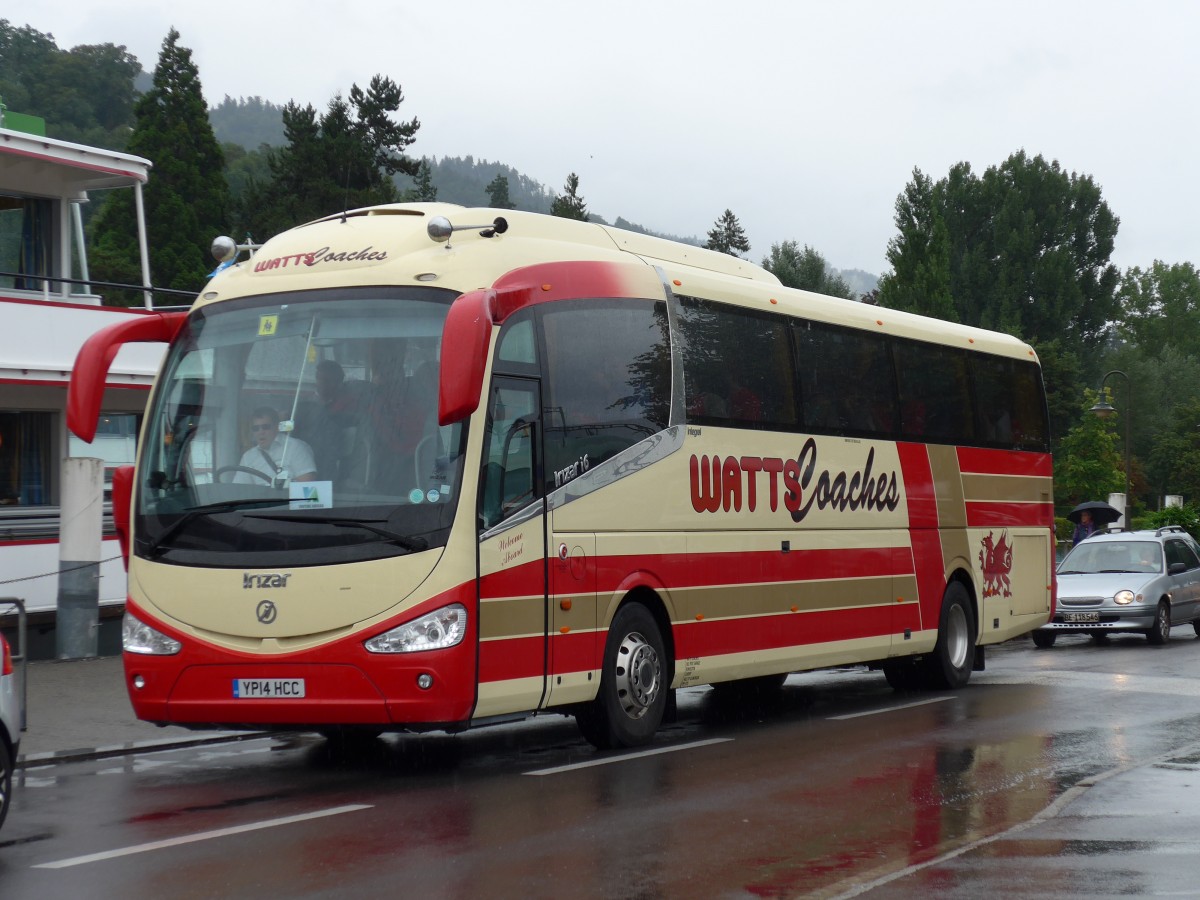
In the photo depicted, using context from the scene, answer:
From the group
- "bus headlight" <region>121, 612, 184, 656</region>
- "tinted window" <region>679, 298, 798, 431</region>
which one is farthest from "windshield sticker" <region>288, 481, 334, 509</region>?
"tinted window" <region>679, 298, 798, 431</region>

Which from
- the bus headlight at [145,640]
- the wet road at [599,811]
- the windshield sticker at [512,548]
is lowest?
the wet road at [599,811]

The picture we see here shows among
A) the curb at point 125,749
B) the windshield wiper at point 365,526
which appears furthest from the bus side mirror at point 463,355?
the curb at point 125,749

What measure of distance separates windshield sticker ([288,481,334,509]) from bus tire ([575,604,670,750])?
256cm

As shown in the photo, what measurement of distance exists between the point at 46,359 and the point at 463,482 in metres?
12.6

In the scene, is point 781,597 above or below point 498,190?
below

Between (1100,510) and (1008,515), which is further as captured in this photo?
(1100,510)

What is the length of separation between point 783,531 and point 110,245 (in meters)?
70.0

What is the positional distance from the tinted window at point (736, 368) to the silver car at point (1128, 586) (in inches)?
500

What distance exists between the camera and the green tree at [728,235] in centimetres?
11888

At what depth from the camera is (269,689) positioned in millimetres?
10391

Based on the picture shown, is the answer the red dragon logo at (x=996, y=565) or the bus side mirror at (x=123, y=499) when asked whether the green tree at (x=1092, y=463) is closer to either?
the red dragon logo at (x=996, y=565)

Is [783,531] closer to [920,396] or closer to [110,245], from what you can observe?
[920,396]

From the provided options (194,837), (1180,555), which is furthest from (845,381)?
(1180,555)

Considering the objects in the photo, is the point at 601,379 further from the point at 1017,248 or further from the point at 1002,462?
the point at 1017,248
